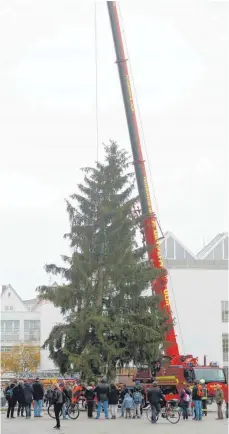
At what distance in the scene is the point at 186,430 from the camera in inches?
792

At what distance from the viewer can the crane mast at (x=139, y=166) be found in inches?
1302

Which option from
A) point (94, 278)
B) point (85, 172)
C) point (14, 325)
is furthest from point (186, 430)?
point (14, 325)

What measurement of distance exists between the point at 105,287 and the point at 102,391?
10.4 metres

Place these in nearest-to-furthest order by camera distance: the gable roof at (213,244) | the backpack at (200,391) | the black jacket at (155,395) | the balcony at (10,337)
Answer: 1. the black jacket at (155,395)
2. the backpack at (200,391)
3. the gable roof at (213,244)
4. the balcony at (10,337)

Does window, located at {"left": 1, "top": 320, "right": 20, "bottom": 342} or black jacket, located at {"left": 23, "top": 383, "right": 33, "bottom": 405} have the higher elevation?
window, located at {"left": 1, "top": 320, "right": 20, "bottom": 342}

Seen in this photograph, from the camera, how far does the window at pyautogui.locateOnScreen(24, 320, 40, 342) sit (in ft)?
287

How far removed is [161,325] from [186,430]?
13.9 m

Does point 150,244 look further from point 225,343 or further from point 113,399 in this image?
point 225,343

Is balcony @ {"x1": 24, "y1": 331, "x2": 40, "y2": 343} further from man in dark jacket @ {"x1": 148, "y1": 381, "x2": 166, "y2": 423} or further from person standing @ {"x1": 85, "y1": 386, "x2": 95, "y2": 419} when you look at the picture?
man in dark jacket @ {"x1": 148, "y1": 381, "x2": 166, "y2": 423}

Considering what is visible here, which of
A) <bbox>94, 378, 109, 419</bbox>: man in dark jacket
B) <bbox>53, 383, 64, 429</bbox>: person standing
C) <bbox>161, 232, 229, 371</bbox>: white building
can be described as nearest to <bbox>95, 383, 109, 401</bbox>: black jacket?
<bbox>94, 378, 109, 419</bbox>: man in dark jacket

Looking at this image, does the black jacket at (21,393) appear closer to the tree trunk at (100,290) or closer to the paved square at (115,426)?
the paved square at (115,426)

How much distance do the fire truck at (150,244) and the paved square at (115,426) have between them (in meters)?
6.66

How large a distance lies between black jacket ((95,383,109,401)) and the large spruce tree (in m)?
6.89

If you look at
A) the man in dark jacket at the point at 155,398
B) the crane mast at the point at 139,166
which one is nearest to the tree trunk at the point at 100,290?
the crane mast at the point at 139,166
